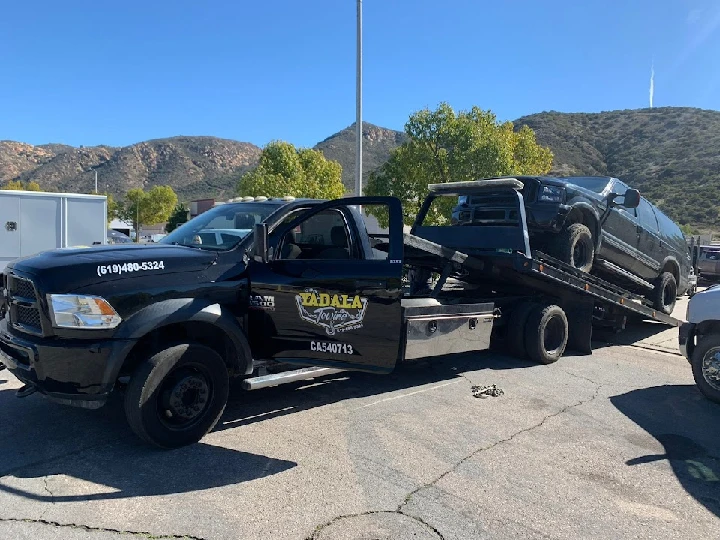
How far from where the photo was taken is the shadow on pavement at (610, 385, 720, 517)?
13.3ft

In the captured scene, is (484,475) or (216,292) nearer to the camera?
(484,475)

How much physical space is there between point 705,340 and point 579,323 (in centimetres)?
217

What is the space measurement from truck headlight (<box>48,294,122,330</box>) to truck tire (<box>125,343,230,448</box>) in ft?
1.51

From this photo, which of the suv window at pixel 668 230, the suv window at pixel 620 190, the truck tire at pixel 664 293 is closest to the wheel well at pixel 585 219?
the suv window at pixel 620 190

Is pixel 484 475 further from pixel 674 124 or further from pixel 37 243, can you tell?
pixel 674 124

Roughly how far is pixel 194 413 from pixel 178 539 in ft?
4.28

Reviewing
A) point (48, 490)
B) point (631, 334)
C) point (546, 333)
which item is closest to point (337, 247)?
point (48, 490)

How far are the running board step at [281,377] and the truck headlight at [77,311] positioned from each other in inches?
47.3

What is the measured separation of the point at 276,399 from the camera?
555cm

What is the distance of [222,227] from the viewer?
5168mm

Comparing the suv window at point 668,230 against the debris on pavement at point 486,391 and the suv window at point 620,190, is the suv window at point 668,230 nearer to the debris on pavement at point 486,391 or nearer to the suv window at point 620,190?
the suv window at point 620,190

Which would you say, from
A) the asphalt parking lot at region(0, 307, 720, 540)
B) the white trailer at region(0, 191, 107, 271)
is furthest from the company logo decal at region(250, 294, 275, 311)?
the white trailer at region(0, 191, 107, 271)

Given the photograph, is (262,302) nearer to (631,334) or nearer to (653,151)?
(631,334)

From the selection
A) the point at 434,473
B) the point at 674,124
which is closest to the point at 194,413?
the point at 434,473
